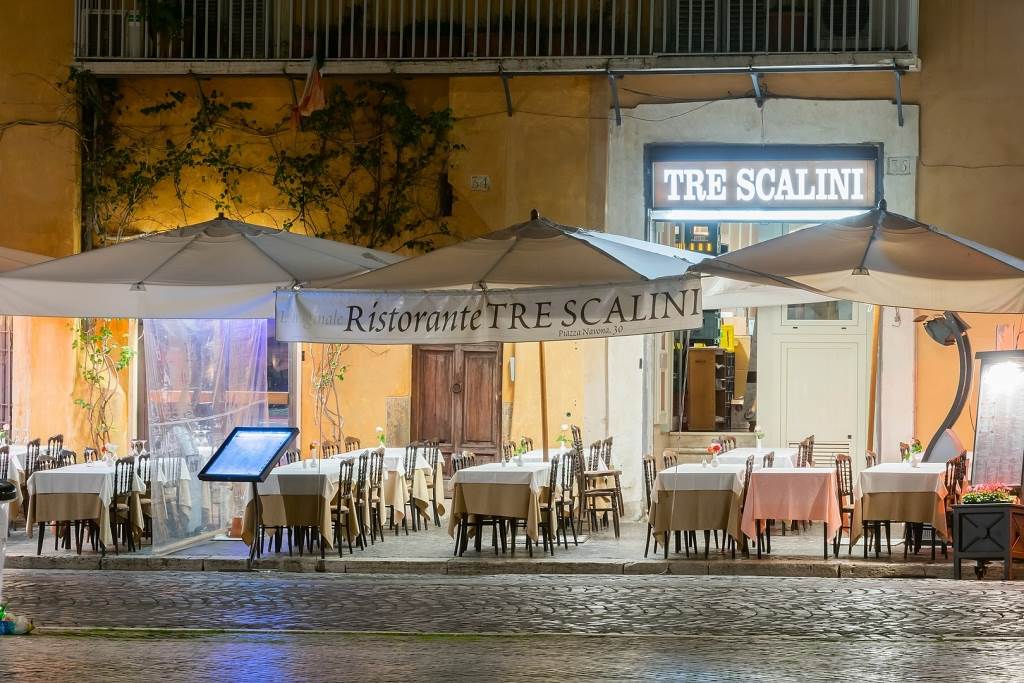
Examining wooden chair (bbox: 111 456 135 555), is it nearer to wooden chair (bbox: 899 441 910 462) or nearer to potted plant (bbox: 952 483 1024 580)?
potted plant (bbox: 952 483 1024 580)

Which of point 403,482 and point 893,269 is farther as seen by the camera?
point 403,482

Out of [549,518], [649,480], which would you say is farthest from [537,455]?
[549,518]

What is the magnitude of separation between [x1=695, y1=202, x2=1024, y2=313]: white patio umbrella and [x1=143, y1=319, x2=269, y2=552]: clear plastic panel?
546 cm

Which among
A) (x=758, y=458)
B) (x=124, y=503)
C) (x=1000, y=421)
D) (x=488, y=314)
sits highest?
(x=488, y=314)

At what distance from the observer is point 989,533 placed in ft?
41.7

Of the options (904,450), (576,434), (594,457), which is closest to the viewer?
(904,450)

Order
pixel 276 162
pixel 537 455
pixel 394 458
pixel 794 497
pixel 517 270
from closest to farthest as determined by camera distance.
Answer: pixel 517 270
pixel 794 497
pixel 394 458
pixel 537 455
pixel 276 162

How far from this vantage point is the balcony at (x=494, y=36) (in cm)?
1800

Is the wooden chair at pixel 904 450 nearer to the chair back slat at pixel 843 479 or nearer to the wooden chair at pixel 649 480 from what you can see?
Result: the chair back slat at pixel 843 479

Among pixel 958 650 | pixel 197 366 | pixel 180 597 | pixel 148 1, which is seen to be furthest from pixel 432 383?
pixel 958 650

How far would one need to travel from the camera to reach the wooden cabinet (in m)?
23.6

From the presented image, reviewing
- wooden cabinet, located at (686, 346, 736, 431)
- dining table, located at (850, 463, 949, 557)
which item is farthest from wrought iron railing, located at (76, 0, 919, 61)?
wooden cabinet, located at (686, 346, 736, 431)

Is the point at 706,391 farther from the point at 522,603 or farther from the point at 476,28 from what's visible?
the point at 522,603

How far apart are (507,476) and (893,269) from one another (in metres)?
4.30
